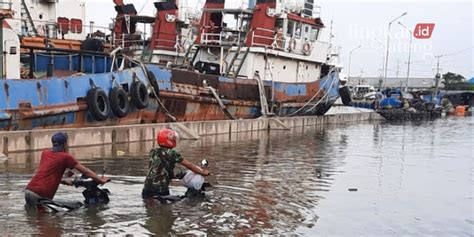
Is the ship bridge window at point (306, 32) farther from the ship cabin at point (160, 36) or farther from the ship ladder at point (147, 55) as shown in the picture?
the ship ladder at point (147, 55)

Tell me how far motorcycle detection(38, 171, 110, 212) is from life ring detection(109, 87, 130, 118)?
31.7 feet

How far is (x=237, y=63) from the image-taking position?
84.4 ft

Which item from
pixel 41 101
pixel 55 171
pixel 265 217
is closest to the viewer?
pixel 55 171

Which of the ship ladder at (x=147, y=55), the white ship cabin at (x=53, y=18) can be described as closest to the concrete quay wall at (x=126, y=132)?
the ship ladder at (x=147, y=55)

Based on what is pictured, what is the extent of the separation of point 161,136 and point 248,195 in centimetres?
220

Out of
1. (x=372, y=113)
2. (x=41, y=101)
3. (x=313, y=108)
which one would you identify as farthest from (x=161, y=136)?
(x=372, y=113)

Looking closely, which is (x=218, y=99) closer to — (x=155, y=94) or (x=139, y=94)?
(x=155, y=94)

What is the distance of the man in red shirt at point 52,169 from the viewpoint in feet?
22.1

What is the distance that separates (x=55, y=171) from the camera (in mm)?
6789

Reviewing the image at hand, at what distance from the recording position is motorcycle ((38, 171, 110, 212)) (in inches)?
275

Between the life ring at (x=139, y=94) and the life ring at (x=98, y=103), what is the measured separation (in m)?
1.46

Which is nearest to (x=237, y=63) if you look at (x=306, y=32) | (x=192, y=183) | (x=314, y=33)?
(x=306, y=32)

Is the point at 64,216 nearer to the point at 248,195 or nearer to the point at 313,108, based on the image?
the point at 248,195

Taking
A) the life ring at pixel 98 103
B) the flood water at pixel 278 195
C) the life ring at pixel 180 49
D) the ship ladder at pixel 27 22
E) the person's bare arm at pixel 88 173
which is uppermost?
the ship ladder at pixel 27 22
